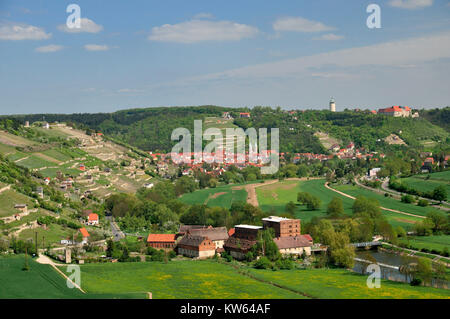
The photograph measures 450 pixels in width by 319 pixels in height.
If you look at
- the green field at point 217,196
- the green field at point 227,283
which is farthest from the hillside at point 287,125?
the green field at point 227,283

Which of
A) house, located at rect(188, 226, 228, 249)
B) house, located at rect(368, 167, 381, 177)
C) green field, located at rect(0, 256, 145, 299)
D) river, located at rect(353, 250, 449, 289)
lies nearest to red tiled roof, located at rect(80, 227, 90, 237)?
house, located at rect(188, 226, 228, 249)

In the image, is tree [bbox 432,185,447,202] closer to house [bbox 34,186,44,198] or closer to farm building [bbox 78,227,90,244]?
farm building [bbox 78,227,90,244]

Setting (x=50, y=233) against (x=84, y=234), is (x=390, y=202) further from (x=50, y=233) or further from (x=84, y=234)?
(x=50, y=233)

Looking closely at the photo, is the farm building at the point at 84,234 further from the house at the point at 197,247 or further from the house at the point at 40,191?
the house at the point at 40,191

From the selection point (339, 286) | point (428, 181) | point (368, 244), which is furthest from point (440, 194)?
point (339, 286)

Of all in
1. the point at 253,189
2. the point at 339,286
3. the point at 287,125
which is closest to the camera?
the point at 339,286
